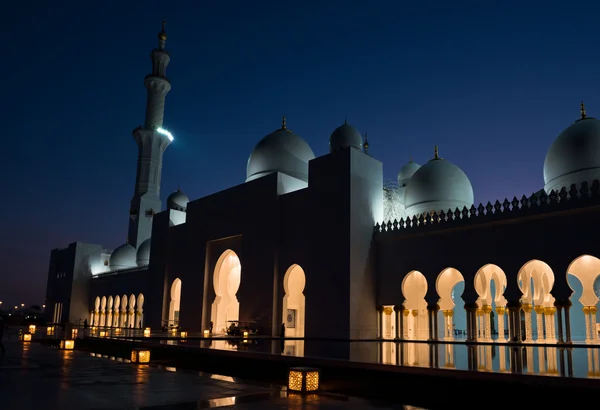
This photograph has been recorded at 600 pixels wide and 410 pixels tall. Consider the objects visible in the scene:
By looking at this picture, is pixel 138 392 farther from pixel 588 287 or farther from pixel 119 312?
pixel 119 312

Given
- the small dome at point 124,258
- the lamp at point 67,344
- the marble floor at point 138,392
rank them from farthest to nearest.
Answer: the small dome at point 124,258
the lamp at point 67,344
the marble floor at point 138,392

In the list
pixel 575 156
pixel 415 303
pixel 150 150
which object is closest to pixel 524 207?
pixel 575 156

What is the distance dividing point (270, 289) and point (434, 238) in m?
3.99

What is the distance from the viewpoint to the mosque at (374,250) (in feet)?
27.1

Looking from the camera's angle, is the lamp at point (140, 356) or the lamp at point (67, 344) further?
the lamp at point (67, 344)

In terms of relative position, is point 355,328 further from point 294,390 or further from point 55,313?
point 55,313

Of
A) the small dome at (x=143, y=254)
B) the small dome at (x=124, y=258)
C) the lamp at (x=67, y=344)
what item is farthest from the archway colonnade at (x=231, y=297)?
the small dome at (x=124, y=258)

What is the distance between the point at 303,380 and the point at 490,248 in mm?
6183

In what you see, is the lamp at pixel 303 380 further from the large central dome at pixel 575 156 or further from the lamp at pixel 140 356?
the large central dome at pixel 575 156

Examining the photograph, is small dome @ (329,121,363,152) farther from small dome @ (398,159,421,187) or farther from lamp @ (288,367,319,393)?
lamp @ (288,367,319,393)

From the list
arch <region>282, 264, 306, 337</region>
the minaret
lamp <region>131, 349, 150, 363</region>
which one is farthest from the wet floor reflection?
the minaret

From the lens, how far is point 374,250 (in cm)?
1045

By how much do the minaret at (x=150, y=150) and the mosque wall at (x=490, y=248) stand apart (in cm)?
1294

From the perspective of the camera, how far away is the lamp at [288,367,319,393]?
343 centimetres
